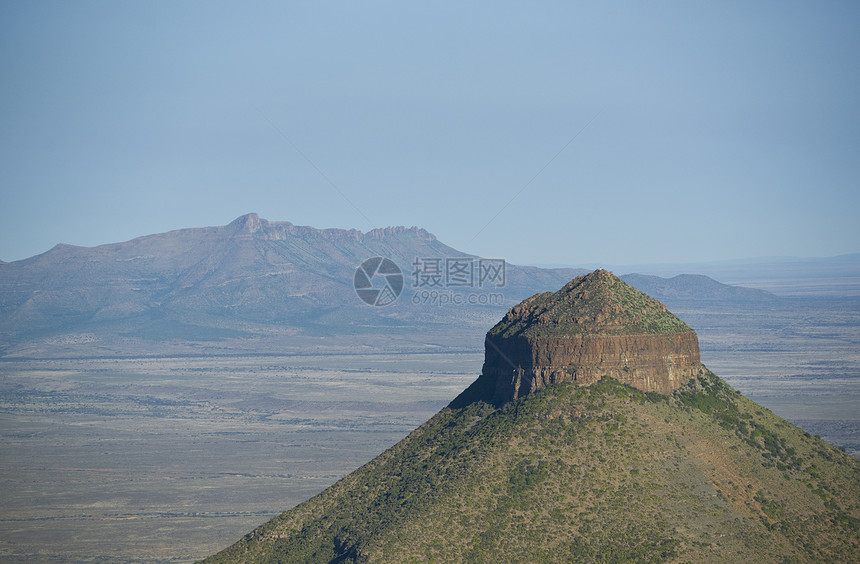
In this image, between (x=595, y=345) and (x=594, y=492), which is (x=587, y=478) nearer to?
(x=594, y=492)

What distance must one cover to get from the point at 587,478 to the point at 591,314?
1017cm

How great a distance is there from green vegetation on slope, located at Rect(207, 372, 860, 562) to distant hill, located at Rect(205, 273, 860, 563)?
0.08 metres

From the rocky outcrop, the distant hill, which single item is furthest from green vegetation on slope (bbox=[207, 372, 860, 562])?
the rocky outcrop

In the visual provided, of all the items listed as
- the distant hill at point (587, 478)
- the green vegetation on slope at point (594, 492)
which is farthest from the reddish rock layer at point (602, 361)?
the green vegetation on slope at point (594, 492)

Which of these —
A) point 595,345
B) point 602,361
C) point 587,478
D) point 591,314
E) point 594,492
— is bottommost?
point 594,492

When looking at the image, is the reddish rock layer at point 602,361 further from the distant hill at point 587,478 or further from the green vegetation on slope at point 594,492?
the green vegetation on slope at point 594,492

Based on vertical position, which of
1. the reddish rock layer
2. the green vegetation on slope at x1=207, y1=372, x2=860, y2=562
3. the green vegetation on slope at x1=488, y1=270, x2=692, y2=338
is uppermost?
the green vegetation on slope at x1=488, y1=270, x2=692, y2=338

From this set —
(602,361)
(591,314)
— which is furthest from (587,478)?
(591,314)

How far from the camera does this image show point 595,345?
67688 millimetres

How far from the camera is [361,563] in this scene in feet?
195

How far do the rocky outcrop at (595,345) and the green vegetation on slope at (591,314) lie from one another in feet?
0.19

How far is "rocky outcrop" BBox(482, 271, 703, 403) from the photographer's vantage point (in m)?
67.8

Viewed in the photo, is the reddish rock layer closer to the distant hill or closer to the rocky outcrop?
the rocky outcrop

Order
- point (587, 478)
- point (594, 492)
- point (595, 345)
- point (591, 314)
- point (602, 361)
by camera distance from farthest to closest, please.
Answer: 1. point (591, 314)
2. point (602, 361)
3. point (595, 345)
4. point (587, 478)
5. point (594, 492)
